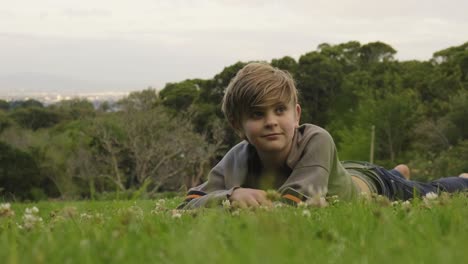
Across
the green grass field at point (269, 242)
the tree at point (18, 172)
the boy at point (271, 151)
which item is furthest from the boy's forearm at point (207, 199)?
the tree at point (18, 172)

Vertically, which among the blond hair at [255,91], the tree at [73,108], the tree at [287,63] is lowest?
the tree at [73,108]

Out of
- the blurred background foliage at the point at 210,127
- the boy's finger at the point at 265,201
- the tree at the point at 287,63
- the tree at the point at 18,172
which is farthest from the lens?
the tree at the point at 287,63

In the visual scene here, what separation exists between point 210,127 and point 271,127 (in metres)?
51.7

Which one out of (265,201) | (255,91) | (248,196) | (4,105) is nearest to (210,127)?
(4,105)

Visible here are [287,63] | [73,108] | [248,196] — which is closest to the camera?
[248,196]

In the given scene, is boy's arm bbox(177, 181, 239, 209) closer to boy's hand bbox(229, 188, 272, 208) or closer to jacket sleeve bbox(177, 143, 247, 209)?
jacket sleeve bbox(177, 143, 247, 209)

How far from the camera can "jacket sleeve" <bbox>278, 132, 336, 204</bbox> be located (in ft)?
16.0

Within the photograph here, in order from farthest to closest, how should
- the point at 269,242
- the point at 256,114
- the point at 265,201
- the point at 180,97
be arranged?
the point at 180,97 → the point at 256,114 → the point at 265,201 → the point at 269,242

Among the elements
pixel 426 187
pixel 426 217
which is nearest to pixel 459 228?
pixel 426 217

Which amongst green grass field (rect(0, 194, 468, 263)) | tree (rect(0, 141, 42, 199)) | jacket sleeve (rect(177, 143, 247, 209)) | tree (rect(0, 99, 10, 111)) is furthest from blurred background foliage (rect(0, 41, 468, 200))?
green grass field (rect(0, 194, 468, 263))

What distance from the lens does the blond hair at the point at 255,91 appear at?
17.0 ft

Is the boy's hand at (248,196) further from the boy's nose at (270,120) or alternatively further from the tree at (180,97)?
the tree at (180,97)

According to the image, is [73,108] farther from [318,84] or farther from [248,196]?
[248,196]

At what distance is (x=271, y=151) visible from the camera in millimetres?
5328
